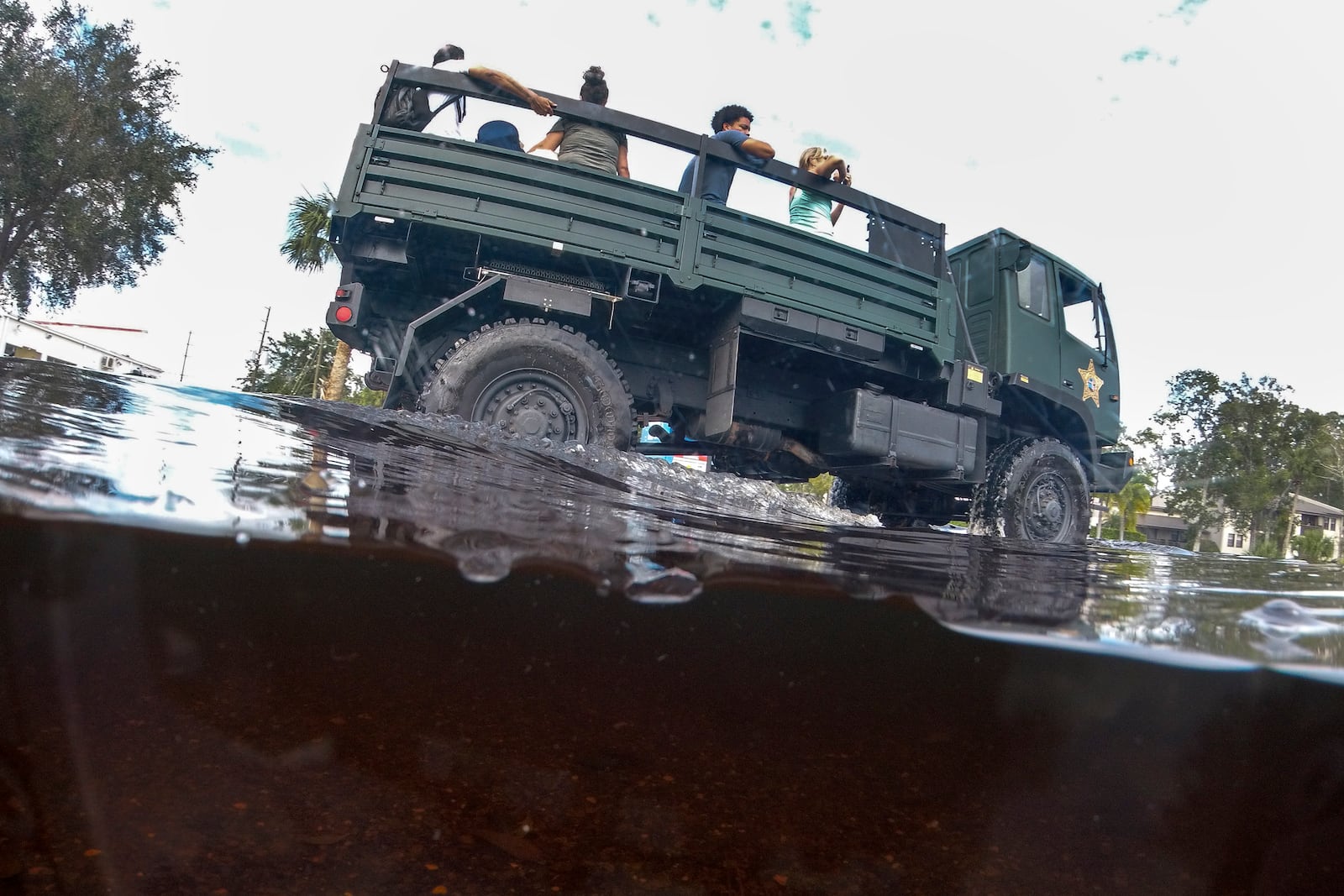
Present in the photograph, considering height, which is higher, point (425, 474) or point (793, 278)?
point (793, 278)

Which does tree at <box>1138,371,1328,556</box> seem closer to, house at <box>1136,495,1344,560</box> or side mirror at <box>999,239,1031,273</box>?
house at <box>1136,495,1344,560</box>

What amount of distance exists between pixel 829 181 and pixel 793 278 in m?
0.93

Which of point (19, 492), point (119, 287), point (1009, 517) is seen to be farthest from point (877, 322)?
point (119, 287)

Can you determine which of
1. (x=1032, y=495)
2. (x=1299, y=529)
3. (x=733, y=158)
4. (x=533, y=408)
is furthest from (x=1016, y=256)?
(x=1299, y=529)

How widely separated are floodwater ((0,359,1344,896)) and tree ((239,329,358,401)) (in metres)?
25.9

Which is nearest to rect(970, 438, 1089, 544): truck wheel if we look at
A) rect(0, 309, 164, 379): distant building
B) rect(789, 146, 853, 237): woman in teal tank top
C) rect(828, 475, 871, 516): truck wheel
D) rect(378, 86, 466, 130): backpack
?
rect(828, 475, 871, 516): truck wheel

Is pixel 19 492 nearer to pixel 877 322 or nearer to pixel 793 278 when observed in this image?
pixel 793 278

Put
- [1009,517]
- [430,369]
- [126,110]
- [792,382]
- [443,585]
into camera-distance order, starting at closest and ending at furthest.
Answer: [443,585]
[430,369]
[792,382]
[1009,517]
[126,110]

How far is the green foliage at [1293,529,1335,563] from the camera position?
1226 inches

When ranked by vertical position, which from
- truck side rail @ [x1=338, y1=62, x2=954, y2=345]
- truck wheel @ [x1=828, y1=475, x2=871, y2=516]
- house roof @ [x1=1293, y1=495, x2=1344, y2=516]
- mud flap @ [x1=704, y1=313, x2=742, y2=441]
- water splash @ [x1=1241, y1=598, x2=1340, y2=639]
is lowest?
water splash @ [x1=1241, y1=598, x2=1340, y2=639]

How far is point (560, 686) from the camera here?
3.40 meters

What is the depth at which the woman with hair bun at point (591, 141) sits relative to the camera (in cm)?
518

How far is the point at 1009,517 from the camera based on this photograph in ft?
22.1

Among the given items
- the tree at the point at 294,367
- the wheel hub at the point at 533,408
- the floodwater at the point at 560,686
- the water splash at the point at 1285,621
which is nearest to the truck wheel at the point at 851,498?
the wheel hub at the point at 533,408
